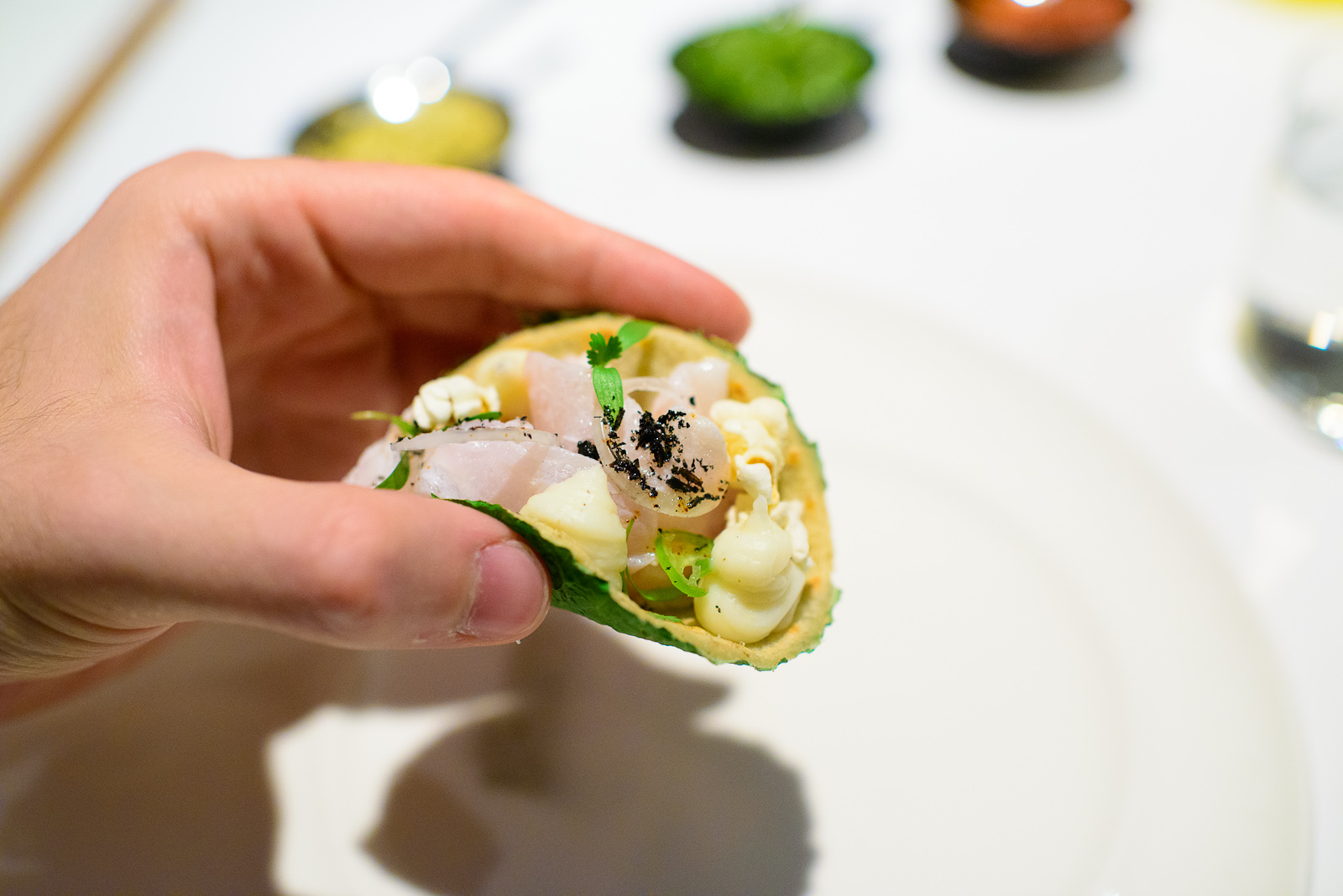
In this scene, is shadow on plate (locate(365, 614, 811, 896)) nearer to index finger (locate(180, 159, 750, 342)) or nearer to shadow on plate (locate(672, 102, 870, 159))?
index finger (locate(180, 159, 750, 342))

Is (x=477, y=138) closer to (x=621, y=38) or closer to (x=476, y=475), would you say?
(x=621, y=38)

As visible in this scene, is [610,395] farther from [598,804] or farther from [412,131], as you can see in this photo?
[412,131]

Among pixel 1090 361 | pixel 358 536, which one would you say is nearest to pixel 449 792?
pixel 358 536

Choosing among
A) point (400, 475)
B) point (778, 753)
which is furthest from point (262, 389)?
point (778, 753)

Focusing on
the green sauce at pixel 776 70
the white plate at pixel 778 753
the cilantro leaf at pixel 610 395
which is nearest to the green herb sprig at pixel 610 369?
the cilantro leaf at pixel 610 395

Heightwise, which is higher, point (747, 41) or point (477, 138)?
point (747, 41)

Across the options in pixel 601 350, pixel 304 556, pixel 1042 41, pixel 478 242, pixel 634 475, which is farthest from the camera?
pixel 1042 41

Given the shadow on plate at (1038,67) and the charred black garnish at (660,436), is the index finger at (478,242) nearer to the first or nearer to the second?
the charred black garnish at (660,436)
